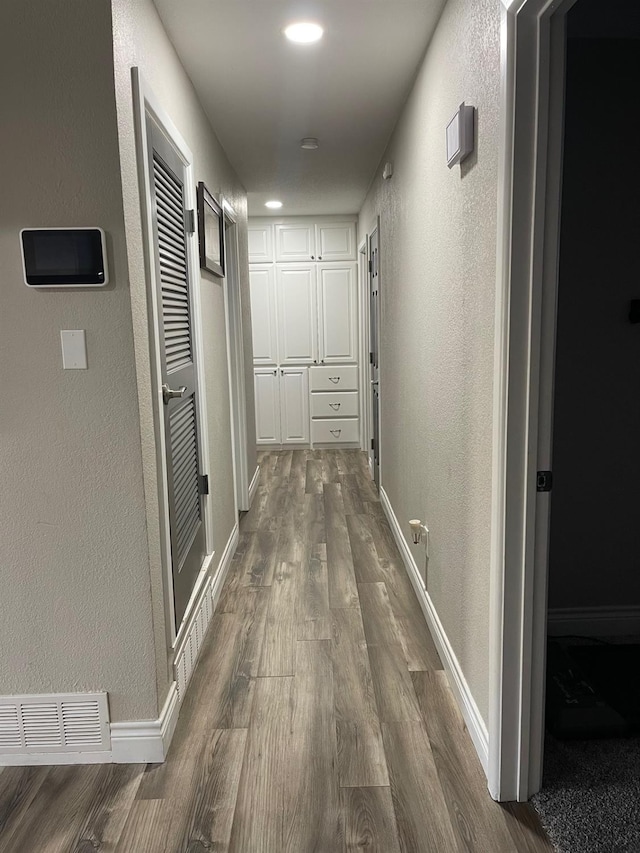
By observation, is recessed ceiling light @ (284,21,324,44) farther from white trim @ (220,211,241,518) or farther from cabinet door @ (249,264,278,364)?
cabinet door @ (249,264,278,364)

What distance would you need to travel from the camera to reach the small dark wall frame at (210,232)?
9.40 ft

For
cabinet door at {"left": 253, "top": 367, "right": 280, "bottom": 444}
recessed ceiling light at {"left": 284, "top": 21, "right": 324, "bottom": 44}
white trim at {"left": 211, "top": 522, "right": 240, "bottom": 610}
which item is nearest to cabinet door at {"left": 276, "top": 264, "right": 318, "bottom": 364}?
cabinet door at {"left": 253, "top": 367, "right": 280, "bottom": 444}

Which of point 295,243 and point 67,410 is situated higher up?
point 295,243

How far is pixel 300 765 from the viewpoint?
6.30 ft

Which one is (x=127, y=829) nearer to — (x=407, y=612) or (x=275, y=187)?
(x=407, y=612)

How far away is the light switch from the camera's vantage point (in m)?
1.79

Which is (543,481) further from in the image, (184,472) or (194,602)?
(194,602)

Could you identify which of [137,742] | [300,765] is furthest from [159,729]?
[300,765]

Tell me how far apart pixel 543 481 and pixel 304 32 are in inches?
72.3

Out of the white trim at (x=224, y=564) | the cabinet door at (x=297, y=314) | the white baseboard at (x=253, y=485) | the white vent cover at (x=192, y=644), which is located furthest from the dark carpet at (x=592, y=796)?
the cabinet door at (x=297, y=314)

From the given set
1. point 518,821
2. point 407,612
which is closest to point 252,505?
point 407,612

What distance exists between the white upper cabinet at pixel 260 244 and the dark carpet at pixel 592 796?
532 centimetres

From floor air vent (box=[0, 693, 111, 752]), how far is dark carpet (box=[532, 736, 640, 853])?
4.12 ft

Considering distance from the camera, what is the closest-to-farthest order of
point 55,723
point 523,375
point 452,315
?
point 523,375 → point 55,723 → point 452,315
